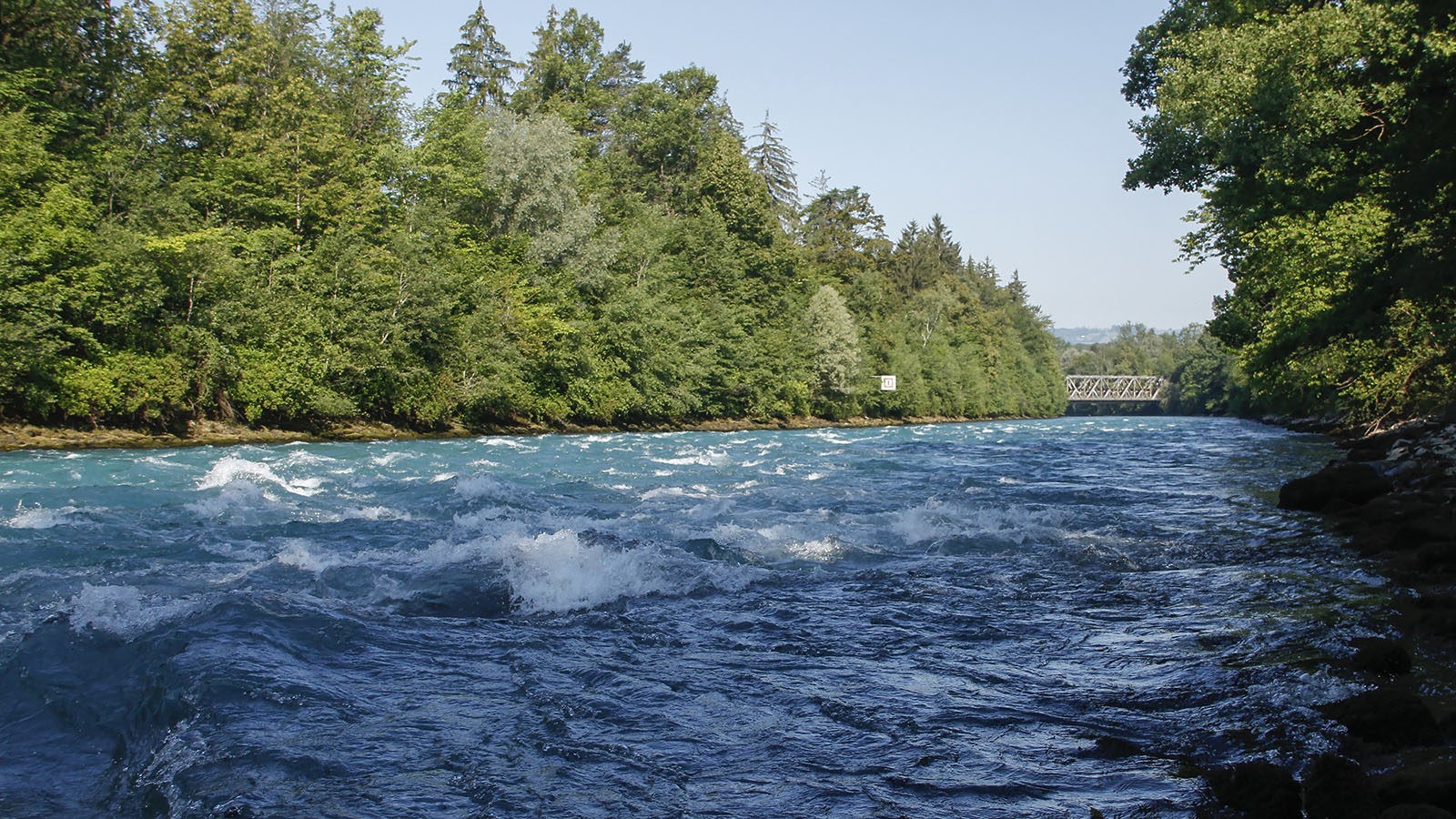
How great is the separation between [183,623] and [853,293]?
79.8 m

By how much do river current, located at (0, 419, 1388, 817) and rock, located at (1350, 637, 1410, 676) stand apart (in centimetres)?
29

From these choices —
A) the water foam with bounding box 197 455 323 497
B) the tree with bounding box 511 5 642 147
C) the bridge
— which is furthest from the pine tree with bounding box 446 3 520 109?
the bridge

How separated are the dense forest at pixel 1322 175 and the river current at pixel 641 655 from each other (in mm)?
5703

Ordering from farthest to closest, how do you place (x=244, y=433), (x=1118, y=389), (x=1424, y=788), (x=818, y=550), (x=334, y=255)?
1. (x=1118, y=389)
2. (x=334, y=255)
3. (x=244, y=433)
4. (x=818, y=550)
5. (x=1424, y=788)

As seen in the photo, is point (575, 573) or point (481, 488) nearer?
point (575, 573)

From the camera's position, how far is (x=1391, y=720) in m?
5.68

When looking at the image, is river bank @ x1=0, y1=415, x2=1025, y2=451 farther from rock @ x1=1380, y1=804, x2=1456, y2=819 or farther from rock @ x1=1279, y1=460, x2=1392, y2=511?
rock @ x1=1380, y1=804, x2=1456, y2=819

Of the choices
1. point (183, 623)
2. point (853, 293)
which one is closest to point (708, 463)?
point (183, 623)

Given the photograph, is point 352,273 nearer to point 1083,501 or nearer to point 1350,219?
point 1083,501

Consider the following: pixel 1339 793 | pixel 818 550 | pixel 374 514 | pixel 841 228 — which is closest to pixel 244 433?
pixel 374 514

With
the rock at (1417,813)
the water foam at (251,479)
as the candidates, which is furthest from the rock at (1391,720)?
the water foam at (251,479)

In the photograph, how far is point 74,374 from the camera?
2695 centimetres

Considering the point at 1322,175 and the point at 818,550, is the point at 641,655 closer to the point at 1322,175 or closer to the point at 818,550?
the point at 818,550

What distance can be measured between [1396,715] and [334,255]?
36.2 m
